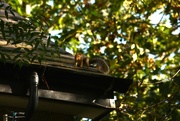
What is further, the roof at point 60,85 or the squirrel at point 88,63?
the squirrel at point 88,63

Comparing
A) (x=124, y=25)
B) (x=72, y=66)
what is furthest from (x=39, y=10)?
(x=72, y=66)

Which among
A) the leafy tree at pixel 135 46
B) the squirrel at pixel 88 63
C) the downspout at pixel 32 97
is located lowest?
the downspout at pixel 32 97

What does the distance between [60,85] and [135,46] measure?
18.4 feet

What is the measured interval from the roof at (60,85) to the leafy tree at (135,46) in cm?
365

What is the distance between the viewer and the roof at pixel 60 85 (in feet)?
15.7

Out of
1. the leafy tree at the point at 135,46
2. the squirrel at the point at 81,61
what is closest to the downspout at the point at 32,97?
the squirrel at the point at 81,61

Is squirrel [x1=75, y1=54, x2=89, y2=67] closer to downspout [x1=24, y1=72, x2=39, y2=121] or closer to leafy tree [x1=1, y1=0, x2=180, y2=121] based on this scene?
downspout [x1=24, y1=72, x2=39, y2=121]

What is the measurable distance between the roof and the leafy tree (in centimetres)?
365

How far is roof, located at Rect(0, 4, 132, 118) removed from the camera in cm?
479

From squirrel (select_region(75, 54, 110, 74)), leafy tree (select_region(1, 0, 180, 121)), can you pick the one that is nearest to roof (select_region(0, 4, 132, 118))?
squirrel (select_region(75, 54, 110, 74))

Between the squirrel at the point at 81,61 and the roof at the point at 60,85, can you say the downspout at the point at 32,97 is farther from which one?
the squirrel at the point at 81,61

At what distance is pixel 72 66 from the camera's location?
5.43 metres

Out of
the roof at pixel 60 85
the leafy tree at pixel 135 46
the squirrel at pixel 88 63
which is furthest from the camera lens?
the leafy tree at pixel 135 46

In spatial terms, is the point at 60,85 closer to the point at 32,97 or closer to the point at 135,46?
the point at 32,97
